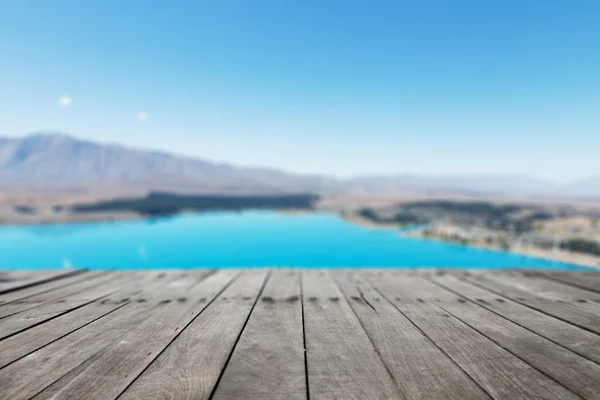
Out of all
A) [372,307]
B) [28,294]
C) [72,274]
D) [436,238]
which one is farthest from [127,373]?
[436,238]

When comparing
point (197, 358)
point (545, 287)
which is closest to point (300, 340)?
point (197, 358)

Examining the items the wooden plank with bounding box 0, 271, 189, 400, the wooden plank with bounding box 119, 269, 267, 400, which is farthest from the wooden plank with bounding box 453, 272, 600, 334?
the wooden plank with bounding box 0, 271, 189, 400

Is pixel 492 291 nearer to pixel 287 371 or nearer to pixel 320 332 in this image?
pixel 320 332

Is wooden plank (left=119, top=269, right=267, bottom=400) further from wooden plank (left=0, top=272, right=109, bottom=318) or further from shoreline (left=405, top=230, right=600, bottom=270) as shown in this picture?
shoreline (left=405, top=230, right=600, bottom=270)

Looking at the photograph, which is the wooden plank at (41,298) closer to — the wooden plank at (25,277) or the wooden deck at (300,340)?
the wooden deck at (300,340)

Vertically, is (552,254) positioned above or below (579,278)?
below

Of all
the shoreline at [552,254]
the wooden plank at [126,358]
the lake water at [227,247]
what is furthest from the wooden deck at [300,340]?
the lake water at [227,247]

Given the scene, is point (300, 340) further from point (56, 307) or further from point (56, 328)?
point (56, 307)
